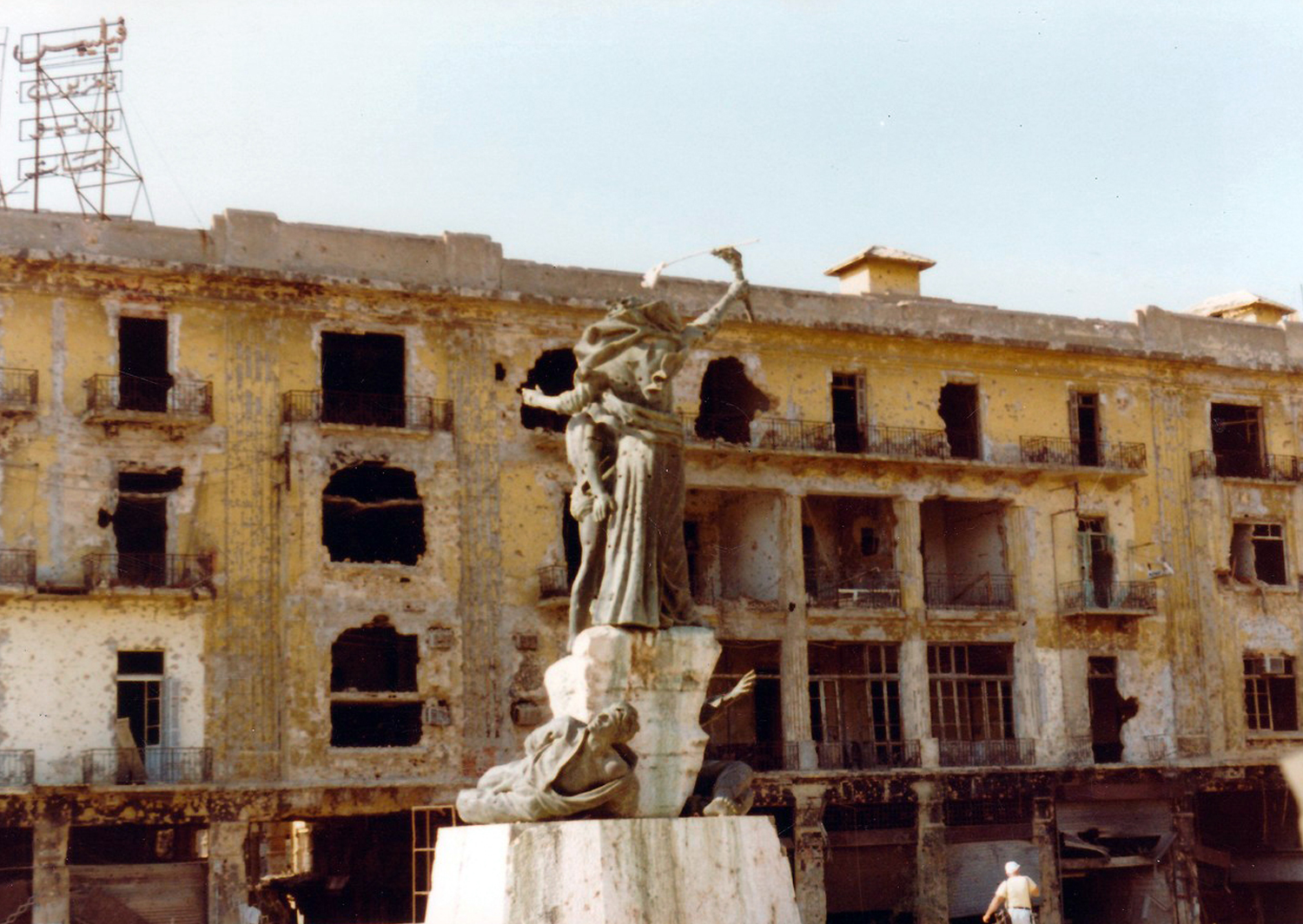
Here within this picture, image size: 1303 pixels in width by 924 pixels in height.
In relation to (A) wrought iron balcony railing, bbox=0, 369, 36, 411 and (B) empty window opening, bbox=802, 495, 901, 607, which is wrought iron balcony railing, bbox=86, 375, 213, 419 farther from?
(B) empty window opening, bbox=802, 495, 901, 607

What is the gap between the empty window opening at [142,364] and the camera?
30156mm

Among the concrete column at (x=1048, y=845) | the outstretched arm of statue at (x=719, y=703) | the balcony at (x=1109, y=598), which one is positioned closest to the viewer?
the outstretched arm of statue at (x=719, y=703)

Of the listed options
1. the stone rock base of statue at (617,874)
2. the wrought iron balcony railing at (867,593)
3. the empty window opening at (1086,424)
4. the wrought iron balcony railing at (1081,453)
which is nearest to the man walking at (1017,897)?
the stone rock base of statue at (617,874)

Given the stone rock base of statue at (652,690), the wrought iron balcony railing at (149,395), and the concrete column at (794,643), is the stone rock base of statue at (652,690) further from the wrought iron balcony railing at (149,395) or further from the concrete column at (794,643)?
the concrete column at (794,643)

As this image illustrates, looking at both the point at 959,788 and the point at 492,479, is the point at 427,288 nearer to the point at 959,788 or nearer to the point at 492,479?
the point at 492,479

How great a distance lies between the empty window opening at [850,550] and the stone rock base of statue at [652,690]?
74.5 feet

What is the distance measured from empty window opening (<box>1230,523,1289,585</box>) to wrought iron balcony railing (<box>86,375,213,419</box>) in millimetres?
20367

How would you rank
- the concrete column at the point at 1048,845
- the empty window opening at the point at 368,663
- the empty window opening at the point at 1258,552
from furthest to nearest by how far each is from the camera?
the empty window opening at the point at 1258,552, the concrete column at the point at 1048,845, the empty window opening at the point at 368,663

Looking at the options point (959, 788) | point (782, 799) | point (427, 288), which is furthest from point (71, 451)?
point (959, 788)

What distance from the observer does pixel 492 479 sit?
104 feet

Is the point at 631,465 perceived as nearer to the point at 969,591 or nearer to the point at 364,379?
the point at 364,379

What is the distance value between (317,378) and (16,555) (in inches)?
216

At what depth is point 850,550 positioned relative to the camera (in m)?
35.9

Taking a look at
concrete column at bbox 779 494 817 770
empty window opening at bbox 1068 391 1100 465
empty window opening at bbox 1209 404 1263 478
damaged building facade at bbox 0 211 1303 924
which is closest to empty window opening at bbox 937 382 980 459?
damaged building facade at bbox 0 211 1303 924
